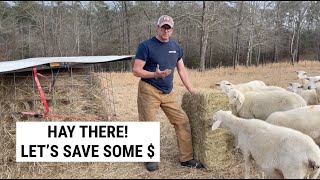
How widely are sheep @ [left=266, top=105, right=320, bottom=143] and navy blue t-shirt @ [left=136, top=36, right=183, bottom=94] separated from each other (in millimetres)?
1873

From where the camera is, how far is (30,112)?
6.24 m

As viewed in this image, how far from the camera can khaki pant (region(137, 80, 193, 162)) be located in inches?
227

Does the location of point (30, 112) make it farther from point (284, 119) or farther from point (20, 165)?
point (284, 119)

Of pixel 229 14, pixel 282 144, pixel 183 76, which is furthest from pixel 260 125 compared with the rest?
pixel 229 14

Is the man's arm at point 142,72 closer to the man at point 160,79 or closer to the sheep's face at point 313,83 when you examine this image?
the man at point 160,79

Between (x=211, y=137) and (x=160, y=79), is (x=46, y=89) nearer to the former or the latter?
(x=160, y=79)

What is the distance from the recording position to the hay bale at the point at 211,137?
5.81 meters

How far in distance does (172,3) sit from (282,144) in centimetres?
3311

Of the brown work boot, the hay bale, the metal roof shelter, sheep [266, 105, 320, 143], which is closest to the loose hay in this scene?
the metal roof shelter

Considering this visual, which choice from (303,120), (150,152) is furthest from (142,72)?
(303,120)

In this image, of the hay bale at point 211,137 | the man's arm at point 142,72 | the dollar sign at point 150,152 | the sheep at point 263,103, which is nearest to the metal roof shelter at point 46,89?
the man's arm at point 142,72

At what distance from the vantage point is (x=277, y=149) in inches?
179

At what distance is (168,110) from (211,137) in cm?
80

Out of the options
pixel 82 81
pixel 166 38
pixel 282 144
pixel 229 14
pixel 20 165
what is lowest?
pixel 20 165
